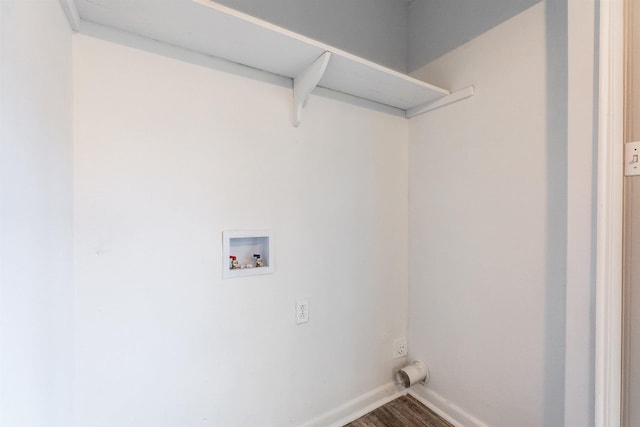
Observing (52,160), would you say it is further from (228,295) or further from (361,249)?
(361,249)

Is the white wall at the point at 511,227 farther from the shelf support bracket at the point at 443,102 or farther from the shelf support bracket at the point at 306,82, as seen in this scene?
the shelf support bracket at the point at 306,82

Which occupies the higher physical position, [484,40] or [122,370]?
[484,40]

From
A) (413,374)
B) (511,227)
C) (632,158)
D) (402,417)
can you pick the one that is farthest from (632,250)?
(402,417)

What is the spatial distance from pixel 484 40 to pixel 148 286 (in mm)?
1827

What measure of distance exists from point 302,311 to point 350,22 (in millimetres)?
1584

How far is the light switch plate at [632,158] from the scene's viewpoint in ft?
2.83

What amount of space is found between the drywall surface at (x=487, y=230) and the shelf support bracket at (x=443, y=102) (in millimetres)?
38

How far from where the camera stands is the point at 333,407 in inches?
57.5

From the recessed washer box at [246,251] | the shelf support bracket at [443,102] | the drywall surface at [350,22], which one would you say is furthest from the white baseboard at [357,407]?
the drywall surface at [350,22]

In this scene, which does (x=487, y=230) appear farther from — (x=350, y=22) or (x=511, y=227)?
(x=350, y=22)

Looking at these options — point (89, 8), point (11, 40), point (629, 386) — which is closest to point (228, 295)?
point (11, 40)

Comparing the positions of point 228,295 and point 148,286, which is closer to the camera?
point 148,286

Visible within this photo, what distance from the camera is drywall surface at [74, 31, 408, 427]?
97cm

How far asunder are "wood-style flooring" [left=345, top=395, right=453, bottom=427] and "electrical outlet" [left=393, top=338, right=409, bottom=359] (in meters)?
0.24
